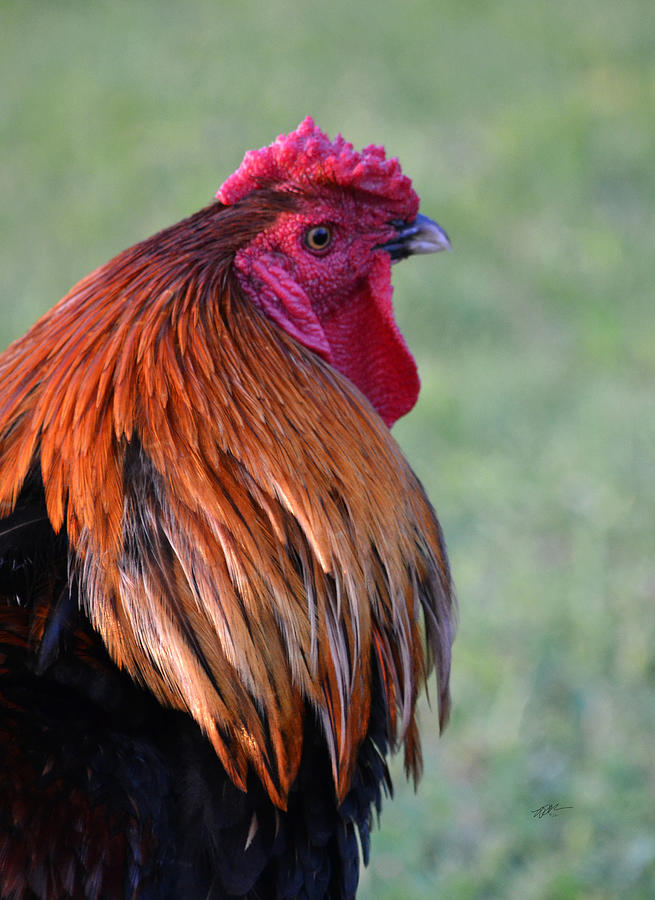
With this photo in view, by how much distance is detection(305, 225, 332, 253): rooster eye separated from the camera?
212 cm

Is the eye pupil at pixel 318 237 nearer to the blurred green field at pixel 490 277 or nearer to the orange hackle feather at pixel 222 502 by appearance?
the orange hackle feather at pixel 222 502

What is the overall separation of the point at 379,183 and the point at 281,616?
0.98 metres

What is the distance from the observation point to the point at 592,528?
15.4 feet

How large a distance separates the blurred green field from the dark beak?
78.3 inches

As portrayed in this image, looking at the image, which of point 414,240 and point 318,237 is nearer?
point 318,237

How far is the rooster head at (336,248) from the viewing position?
206cm

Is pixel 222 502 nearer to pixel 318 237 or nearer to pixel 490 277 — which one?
pixel 318 237

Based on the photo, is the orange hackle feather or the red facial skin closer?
the orange hackle feather

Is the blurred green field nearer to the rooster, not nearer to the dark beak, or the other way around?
the rooster

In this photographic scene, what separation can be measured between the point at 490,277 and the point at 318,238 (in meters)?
5.16
